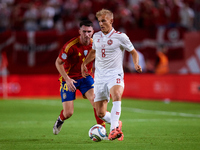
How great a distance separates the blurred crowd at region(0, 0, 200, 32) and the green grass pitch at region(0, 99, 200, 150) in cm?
807

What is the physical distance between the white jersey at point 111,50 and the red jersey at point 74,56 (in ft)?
3.20

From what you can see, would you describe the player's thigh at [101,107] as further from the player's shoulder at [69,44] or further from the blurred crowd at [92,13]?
the blurred crowd at [92,13]

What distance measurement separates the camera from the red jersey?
890 centimetres

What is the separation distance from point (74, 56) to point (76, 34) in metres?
13.3

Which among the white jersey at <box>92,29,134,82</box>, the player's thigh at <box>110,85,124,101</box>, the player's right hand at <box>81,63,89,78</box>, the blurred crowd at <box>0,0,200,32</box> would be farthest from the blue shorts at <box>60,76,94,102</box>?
the blurred crowd at <box>0,0,200,32</box>

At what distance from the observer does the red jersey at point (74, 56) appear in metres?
8.90

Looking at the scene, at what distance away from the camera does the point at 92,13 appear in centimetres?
2394

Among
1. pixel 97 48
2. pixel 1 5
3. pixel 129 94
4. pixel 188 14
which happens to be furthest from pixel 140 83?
pixel 97 48

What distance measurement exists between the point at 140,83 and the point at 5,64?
22.2 ft

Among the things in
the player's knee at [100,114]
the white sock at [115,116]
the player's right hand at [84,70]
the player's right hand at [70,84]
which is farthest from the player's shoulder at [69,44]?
the white sock at [115,116]

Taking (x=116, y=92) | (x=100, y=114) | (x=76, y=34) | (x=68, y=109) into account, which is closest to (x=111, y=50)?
(x=116, y=92)

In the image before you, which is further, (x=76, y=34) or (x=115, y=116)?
(x=76, y=34)

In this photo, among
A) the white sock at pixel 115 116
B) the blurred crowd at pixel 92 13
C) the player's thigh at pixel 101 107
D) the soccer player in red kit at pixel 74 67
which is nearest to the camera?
the white sock at pixel 115 116

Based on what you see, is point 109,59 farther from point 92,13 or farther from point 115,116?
point 92,13
